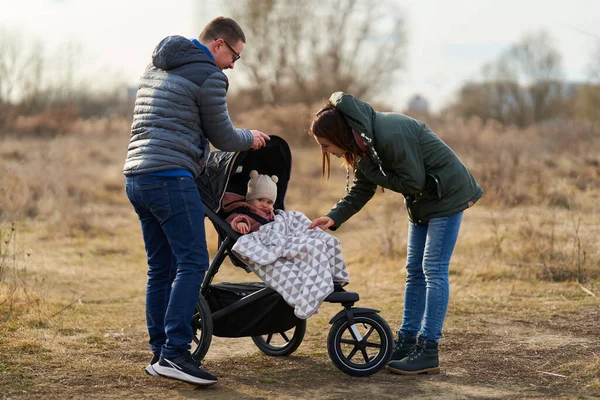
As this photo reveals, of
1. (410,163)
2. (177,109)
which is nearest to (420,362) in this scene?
(410,163)

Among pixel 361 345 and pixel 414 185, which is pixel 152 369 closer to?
pixel 361 345

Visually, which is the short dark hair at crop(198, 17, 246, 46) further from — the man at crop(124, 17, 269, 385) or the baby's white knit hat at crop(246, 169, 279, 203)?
the baby's white knit hat at crop(246, 169, 279, 203)

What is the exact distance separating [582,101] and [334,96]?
1487 inches

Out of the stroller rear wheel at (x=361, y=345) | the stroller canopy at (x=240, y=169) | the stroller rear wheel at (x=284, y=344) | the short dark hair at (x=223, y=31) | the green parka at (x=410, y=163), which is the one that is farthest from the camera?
the stroller rear wheel at (x=284, y=344)

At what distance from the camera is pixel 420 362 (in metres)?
4.79

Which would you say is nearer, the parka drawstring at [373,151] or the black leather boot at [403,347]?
the parka drawstring at [373,151]

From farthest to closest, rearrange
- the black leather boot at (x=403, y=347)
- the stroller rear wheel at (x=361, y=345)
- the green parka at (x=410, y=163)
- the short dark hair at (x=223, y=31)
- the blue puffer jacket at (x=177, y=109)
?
the black leather boot at (x=403, y=347) → the stroller rear wheel at (x=361, y=345) → the green parka at (x=410, y=163) → the short dark hair at (x=223, y=31) → the blue puffer jacket at (x=177, y=109)

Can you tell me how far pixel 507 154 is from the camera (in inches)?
623

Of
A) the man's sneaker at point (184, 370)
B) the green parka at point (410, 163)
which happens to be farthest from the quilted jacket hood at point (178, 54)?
the man's sneaker at point (184, 370)

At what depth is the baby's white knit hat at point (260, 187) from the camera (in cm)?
492

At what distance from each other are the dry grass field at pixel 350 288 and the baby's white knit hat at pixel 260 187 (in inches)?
42.6

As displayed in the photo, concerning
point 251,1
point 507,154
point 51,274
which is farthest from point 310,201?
point 251,1

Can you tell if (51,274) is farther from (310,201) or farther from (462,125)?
(462,125)

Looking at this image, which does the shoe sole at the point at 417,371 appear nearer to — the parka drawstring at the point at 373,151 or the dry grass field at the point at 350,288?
the dry grass field at the point at 350,288
